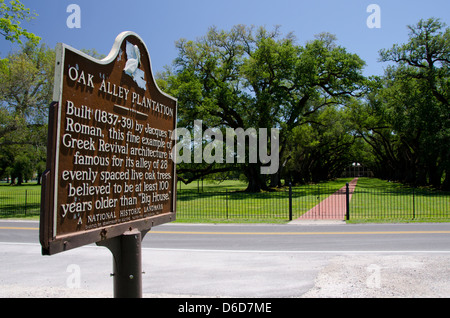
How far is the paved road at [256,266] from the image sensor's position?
246 inches

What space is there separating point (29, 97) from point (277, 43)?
2600 centimetres

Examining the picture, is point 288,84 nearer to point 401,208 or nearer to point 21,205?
point 401,208

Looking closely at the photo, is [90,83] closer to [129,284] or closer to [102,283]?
[129,284]

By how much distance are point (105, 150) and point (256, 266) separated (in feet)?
17.8

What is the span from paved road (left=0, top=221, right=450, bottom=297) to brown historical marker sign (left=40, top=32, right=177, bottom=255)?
247cm

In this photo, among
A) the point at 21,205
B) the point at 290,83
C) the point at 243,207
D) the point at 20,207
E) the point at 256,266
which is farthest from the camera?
the point at 290,83

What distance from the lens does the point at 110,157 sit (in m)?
3.79

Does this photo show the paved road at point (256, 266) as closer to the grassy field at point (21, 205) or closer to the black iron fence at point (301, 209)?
the black iron fence at point (301, 209)

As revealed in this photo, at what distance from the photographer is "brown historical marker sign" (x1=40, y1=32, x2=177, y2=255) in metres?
3.11

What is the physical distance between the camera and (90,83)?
3.51 meters

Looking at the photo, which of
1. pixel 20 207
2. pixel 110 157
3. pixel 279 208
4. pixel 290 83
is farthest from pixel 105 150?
pixel 290 83

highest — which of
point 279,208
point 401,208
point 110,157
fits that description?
point 110,157

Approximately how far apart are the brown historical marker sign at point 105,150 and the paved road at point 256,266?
2.47 m
